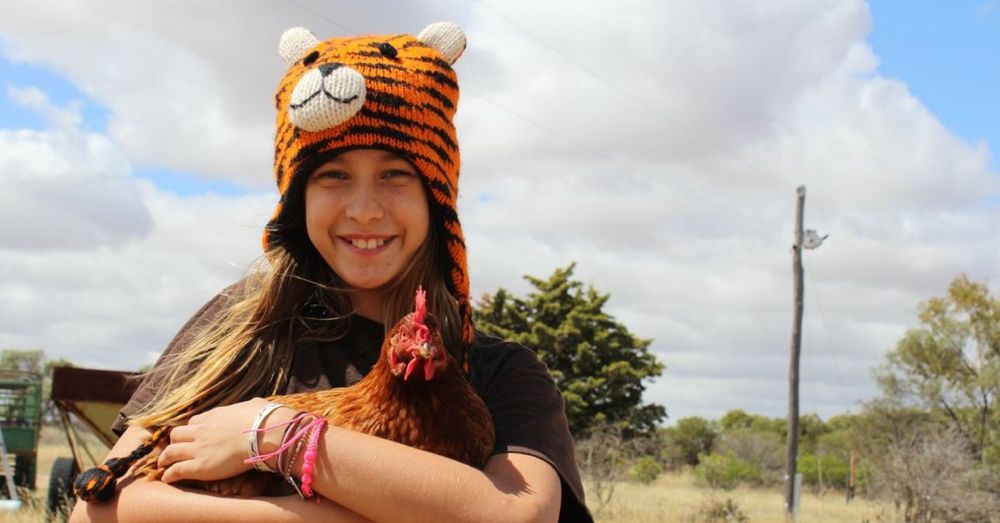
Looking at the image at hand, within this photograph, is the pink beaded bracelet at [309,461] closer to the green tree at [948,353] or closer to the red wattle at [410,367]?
the red wattle at [410,367]

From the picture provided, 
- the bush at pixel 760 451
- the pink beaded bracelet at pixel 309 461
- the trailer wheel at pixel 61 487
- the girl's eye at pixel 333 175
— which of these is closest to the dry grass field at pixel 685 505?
the trailer wheel at pixel 61 487

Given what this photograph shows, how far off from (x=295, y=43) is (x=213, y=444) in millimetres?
1244

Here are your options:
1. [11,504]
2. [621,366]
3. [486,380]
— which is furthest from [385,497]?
[621,366]

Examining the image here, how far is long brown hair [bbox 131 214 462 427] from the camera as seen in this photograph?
2529 mm

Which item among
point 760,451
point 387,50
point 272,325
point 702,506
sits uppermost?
point 387,50

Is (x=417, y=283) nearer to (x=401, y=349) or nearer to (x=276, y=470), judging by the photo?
(x=401, y=349)

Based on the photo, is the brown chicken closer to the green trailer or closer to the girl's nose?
the girl's nose

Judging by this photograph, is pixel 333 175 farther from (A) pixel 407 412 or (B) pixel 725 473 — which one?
(B) pixel 725 473

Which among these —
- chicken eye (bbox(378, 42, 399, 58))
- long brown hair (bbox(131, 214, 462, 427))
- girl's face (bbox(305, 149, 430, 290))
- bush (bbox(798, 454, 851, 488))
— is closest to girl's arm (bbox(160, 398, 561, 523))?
long brown hair (bbox(131, 214, 462, 427))

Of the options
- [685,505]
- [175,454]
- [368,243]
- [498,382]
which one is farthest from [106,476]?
[685,505]

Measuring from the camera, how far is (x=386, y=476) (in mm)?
2088

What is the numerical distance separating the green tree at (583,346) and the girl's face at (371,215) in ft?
76.2

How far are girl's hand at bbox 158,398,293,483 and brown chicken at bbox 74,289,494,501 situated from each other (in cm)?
5

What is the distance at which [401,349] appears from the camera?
2.30 metres
